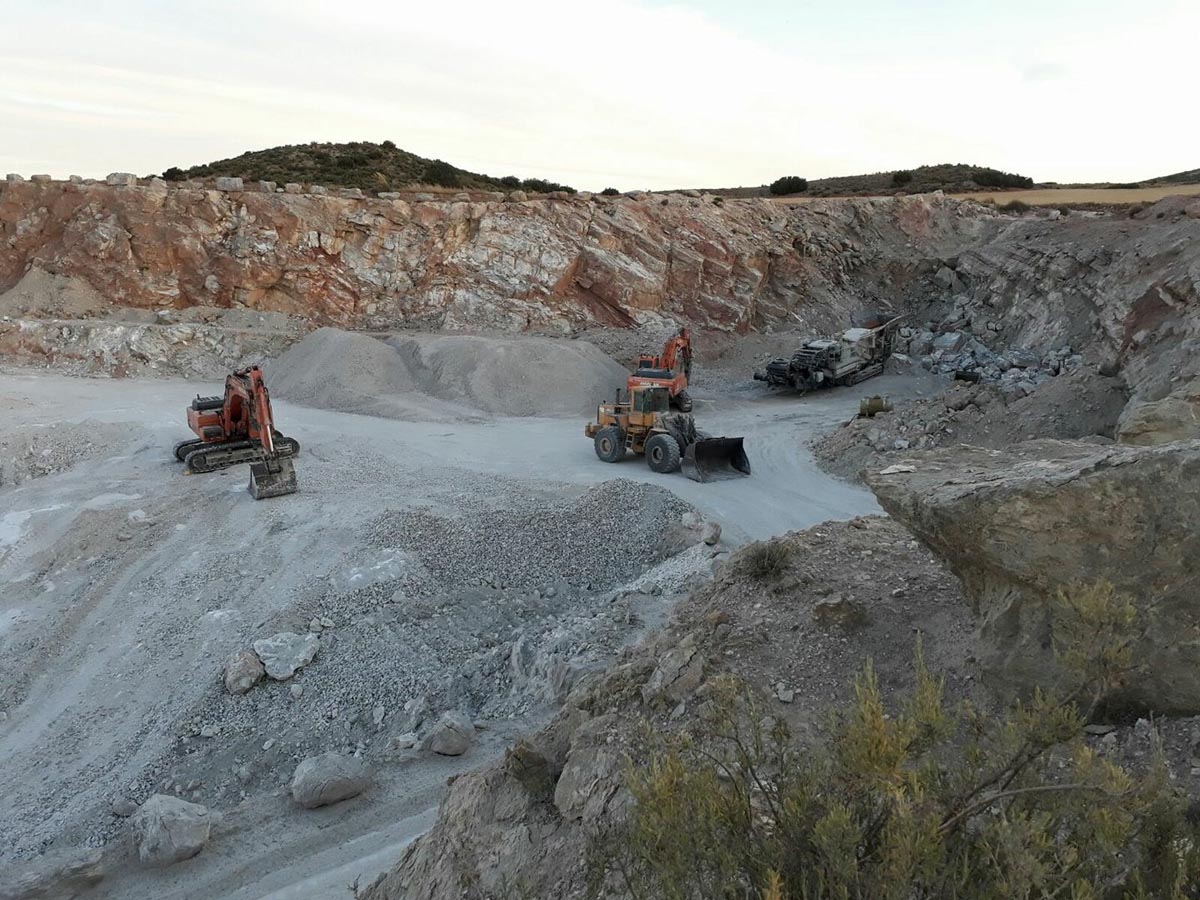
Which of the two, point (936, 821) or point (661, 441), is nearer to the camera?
point (936, 821)

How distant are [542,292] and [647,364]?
8.79 meters

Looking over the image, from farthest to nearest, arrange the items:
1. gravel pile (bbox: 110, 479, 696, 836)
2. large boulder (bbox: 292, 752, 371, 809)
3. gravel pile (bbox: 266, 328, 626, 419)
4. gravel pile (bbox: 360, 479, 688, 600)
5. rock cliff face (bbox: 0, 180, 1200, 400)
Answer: rock cliff face (bbox: 0, 180, 1200, 400)
gravel pile (bbox: 266, 328, 626, 419)
gravel pile (bbox: 360, 479, 688, 600)
gravel pile (bbox: 110, 479, 696, 836)
large boulder (bbox: 292, 752, 371, 809)

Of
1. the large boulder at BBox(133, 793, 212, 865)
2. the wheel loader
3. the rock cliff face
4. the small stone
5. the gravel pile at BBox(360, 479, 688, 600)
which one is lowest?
the large boulder at BBox(133, 793, 212, 865)

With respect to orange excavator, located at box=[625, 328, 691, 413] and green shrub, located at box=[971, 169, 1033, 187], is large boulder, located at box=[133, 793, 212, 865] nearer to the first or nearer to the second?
orange excavator, located at box=[625, 328, 691, 413]

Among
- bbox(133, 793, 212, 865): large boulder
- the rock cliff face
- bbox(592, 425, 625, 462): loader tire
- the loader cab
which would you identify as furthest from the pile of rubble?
bbox(133, 793, 212, 865): large boulder

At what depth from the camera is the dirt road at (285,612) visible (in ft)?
21.8

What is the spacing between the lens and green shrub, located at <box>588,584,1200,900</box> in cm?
232

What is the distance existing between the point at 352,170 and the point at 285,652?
133 ft

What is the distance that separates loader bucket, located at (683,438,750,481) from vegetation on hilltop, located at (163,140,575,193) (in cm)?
2795

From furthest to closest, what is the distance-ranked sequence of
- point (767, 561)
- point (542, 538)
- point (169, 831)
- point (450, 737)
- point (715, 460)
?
point (715, 460) < point (542, 538) < point (450, 737) < point (767, 561) < point (169, 831)

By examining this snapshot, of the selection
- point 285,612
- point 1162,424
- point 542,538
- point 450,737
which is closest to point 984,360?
point 1162,424

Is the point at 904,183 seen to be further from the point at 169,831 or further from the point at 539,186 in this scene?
→ the point at 169,831

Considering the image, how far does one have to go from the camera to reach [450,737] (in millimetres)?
7160

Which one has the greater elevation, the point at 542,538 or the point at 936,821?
the point at 936,821
